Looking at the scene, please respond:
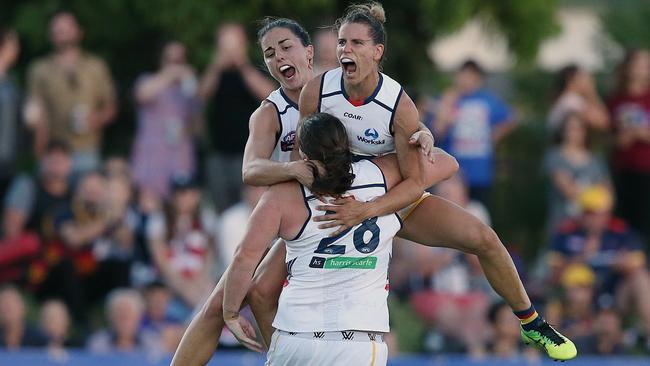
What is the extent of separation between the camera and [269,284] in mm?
6613

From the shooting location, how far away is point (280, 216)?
6.08 meters

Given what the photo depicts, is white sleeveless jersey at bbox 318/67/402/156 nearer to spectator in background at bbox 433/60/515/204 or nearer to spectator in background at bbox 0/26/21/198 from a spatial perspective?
spectator in background at bbox 433/60/515/204

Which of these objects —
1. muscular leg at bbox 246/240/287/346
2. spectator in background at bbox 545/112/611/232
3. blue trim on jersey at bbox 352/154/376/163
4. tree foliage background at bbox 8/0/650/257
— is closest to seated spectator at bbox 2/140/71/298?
tree foliage background at bbox 8/0/650/257

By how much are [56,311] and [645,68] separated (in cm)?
527

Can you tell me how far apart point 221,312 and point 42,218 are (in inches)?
179

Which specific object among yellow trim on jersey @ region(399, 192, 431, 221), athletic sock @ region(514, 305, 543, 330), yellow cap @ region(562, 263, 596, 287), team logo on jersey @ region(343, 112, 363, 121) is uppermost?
team logo on jersey @ region(343, 112, 363, 121)

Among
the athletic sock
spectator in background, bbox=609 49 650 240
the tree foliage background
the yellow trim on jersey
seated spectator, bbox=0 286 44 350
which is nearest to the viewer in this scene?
the yellow trim on jersey

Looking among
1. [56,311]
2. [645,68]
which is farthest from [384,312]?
[645,68]

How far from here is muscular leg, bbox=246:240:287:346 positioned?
21.7ft

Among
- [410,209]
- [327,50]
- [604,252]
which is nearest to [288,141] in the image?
[410,209]

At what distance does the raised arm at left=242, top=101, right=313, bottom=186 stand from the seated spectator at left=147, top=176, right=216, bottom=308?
14.2ft

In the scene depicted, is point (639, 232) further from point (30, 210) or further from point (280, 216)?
point (280, 216)

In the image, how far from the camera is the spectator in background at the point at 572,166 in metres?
11.6

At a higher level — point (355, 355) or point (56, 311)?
point (355, 355)
